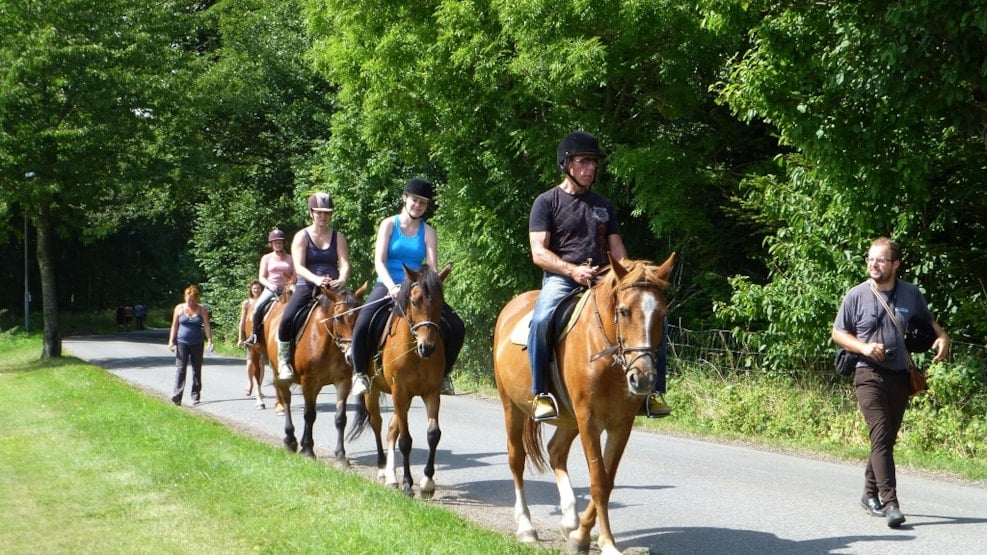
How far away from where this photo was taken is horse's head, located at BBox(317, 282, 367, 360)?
1151 centimetres

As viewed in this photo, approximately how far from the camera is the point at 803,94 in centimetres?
1316

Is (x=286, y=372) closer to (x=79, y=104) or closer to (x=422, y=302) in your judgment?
(x=422, y=302)

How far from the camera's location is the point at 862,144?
1284 centimetres

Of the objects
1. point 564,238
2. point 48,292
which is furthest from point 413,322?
point 48,292

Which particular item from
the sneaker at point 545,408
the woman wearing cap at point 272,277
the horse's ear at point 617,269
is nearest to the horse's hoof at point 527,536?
the sneaker at point 545,408

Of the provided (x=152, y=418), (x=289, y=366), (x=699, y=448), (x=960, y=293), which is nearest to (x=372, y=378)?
(x=289, y=366)

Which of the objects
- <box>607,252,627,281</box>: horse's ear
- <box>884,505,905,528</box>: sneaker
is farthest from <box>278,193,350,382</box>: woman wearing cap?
<box>884,505,905,528</box>: sneaker

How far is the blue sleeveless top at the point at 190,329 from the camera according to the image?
1922cm

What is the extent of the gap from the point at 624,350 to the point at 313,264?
6.15 meters

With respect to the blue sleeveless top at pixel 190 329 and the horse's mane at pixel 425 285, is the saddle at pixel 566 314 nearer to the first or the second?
the horse's mane at pixel 425 285

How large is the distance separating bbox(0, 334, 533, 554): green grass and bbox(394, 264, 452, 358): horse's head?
4.71 ft

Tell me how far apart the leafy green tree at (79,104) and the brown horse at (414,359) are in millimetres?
25813

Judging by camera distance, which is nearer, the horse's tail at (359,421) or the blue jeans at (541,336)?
the blue jeans at (541,336)

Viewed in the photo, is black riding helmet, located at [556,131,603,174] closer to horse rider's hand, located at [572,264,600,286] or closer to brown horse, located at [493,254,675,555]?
horse rider's hand, located at [572,264,600,286]
